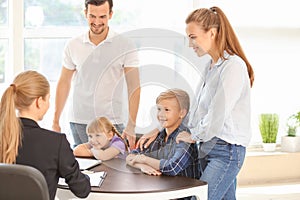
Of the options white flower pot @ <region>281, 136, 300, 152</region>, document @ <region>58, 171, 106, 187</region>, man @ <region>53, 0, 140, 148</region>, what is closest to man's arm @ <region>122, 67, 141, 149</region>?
man @ <region>53, 0, 140, 148</region>

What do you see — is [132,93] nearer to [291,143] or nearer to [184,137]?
[184,137]

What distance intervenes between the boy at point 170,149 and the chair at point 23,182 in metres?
0.70

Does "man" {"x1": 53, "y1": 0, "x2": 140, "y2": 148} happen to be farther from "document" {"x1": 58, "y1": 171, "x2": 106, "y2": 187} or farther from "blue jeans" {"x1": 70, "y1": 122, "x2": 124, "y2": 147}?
"document" {"x1": 58, "y1": 171, "x2": 106, "y2": 187}

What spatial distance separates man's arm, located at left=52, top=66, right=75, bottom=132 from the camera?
335cm

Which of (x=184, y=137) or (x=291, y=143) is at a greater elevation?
(x=184, y=137)

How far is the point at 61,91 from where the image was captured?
11.1 feet

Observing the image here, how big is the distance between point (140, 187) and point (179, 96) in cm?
47

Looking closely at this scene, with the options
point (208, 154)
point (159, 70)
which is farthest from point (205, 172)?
point (159, 70)

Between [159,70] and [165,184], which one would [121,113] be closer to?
[159,70]

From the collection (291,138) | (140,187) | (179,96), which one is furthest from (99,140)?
(291,138)

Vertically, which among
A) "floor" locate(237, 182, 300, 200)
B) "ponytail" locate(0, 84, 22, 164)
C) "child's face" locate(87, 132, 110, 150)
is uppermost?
"ponytail" locate(0, 84, 22, 164)

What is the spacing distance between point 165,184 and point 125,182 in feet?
0.52

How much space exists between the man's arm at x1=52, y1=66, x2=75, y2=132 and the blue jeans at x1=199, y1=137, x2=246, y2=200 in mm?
1013

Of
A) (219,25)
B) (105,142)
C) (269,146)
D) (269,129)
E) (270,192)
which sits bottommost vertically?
(270,192)
